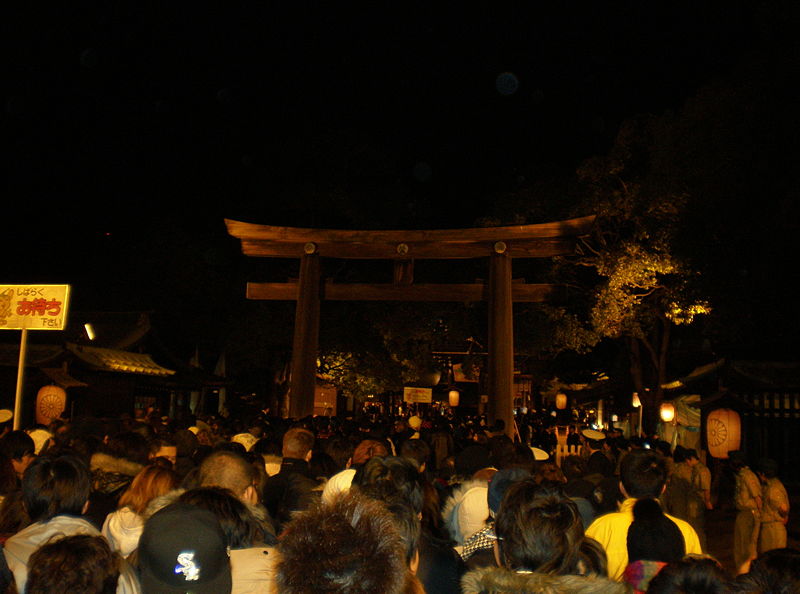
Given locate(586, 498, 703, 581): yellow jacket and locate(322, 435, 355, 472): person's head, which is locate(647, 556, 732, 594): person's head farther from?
locate(322, 435, 355, 472): person's head

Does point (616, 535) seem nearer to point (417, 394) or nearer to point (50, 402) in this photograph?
point (50, 402)

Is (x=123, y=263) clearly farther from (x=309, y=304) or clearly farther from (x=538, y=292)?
(x=538, y=292)

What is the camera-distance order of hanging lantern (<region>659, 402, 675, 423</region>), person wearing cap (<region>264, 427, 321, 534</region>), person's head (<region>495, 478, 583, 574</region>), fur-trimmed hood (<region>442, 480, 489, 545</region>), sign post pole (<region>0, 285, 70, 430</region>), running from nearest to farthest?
person's head (<region>495, 478, 583, 574</region>)
fur-trimmed hood (<region>442, 480, 489, 545</region>)
person wearing cap (<region>264, 427, 321, 534</region>)
sign post pole (<region>0, 285, 70, 430</region>)
hanging lantern (<region>659, 402, 675, 423</region>)

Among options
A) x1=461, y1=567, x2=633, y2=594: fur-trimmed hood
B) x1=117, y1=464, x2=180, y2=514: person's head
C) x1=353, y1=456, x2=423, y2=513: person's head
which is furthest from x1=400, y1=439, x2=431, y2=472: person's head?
x1=461, y1=567, x2=633, y2=594: fur-trimmed hood

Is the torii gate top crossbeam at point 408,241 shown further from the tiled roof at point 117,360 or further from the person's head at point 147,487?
the person's head at point 147,487

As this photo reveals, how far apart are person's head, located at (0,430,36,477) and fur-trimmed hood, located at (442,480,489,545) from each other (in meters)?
3.66

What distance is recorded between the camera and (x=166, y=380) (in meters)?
27.3

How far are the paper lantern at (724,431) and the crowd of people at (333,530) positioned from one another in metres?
10.4

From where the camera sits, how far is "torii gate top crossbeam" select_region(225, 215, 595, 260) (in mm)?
16219

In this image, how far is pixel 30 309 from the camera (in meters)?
12.8

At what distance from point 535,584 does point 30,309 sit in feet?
39.8

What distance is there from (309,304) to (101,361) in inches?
318

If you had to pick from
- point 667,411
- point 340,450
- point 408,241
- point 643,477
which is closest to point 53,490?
point 643,477

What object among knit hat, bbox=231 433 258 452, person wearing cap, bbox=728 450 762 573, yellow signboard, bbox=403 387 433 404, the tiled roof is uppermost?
the tiled roof
